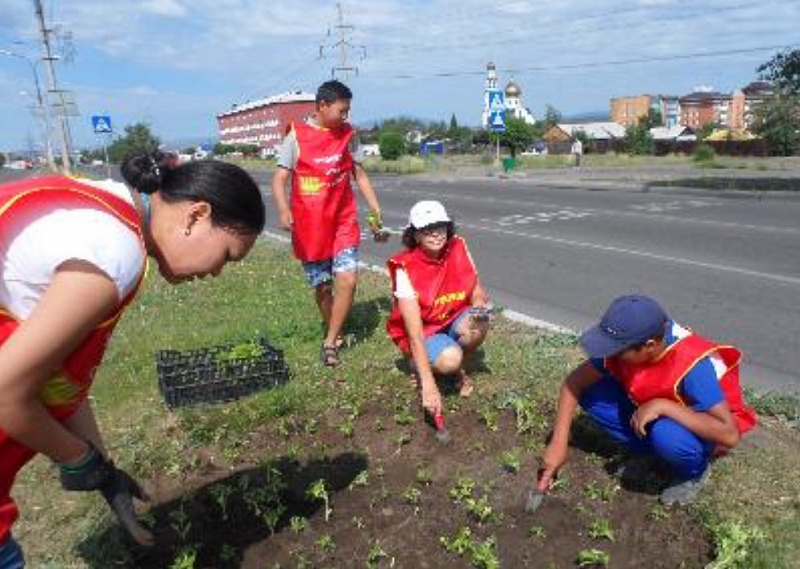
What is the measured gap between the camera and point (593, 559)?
10.4 ft

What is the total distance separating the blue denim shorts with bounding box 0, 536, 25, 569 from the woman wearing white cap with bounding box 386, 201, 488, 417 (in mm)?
2590

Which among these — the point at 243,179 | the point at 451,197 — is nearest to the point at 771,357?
the point at 243,179

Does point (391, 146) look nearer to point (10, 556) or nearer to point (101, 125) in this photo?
point (101, 125)

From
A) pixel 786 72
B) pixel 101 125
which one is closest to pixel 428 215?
pixel 786 72

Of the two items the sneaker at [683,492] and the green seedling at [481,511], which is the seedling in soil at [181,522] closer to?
the green seedling at [481,511]

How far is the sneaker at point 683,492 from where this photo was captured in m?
3.48

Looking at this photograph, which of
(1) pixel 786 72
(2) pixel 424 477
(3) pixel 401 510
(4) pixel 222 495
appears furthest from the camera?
(1) pixel 786 72

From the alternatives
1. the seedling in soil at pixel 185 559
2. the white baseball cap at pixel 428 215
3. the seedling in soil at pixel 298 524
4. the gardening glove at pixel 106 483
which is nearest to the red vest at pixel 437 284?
the white baseball cap at pixel 428 215

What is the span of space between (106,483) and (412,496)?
1689 millimetres

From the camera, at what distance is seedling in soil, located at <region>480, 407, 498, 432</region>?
4312 mm

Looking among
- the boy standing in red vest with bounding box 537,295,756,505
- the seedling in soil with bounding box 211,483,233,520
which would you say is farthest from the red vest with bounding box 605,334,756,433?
the seedling in soil with bounding box 211,483,233,520

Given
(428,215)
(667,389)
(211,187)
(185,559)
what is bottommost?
(185,559)

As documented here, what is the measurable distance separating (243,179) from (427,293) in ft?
9.40

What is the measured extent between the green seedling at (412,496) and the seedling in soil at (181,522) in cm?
95
